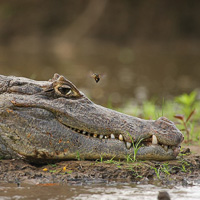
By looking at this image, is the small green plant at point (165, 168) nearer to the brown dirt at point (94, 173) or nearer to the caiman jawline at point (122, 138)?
the brown dirt at point (94, 173)

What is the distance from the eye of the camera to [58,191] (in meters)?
4.81

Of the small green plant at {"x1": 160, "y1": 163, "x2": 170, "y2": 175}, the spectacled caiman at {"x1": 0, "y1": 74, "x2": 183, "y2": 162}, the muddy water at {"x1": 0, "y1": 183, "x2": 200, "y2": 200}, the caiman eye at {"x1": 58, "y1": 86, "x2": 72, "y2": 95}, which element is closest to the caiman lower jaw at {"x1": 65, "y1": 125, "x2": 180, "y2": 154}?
the spectacled caiman at {"x1": 0, "y1": 74, "x2": 183, "y2": 162}

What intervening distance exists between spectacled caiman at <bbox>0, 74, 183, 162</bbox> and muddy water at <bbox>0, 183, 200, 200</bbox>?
1.69ft

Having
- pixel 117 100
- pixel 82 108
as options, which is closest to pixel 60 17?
pixel 117 100

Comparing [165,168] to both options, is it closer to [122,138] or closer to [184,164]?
[184,164]

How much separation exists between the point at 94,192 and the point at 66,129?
0.95 metres

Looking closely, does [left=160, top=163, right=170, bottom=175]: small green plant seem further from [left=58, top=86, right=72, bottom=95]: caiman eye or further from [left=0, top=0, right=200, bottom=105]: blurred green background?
[left=0, top=0, right=200, bottom=105]: blurred green background

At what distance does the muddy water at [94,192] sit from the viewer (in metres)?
4.62

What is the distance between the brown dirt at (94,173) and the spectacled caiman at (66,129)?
99mm

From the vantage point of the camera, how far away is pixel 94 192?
4.80m

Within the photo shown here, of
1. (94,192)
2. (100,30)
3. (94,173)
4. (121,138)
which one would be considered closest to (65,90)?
(121,138)

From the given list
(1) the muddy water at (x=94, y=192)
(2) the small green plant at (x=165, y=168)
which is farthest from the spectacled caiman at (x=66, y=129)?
(1) the muddy water at (x=94, y=192)

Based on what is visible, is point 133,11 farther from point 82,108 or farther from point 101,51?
point 82,108

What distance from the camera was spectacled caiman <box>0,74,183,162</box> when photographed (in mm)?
5445
